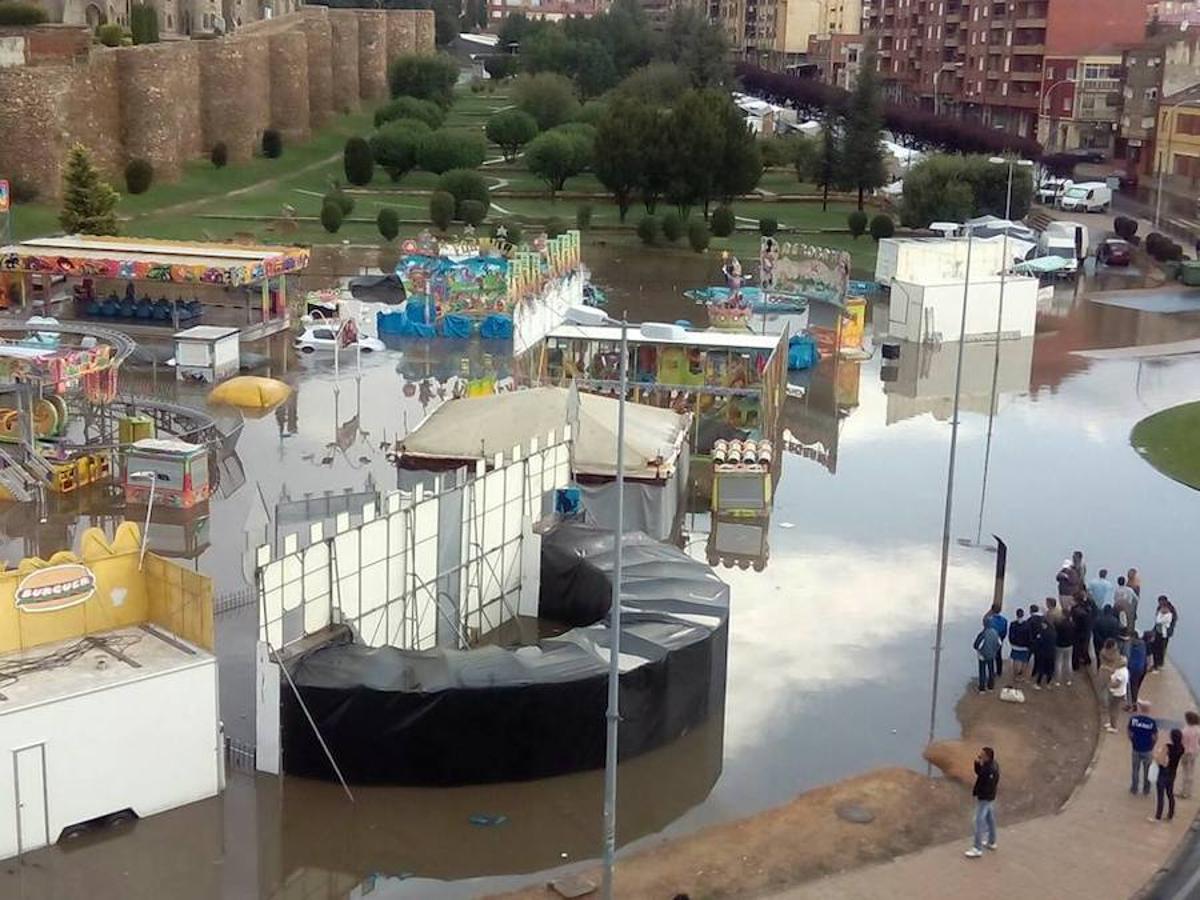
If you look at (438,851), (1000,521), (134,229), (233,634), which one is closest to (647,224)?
(134,229)

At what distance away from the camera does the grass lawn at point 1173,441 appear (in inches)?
952

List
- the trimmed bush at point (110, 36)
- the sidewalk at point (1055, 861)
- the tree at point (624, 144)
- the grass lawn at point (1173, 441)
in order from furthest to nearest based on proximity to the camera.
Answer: the trimmed bush at point (110, 36), the tree at point (624, 144), the grass lawn at point (1173, 441), the sidewalk at point (1055, 861)

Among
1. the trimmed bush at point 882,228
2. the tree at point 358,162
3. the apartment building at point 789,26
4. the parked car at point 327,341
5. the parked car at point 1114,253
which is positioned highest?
the apartment building at point 789,26

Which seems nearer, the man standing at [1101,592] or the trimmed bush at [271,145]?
the man standing at [1101,592]

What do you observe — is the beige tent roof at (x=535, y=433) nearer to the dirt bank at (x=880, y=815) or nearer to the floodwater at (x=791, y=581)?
the floodwater at (x=791, y=581)

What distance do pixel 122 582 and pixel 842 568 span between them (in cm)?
904

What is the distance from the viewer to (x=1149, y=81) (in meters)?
69.4

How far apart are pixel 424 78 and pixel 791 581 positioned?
59.9m

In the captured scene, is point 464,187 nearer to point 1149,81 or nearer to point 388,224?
point 388,224

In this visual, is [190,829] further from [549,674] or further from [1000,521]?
[1000,521]

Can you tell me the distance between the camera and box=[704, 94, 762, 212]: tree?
50.8 m

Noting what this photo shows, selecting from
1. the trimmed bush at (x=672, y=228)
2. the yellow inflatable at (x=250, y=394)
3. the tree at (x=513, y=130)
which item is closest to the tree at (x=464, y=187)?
the trimmed bush at (x=672, y=228)

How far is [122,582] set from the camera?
13.1 m

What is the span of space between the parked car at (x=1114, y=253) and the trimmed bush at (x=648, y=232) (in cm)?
1384
